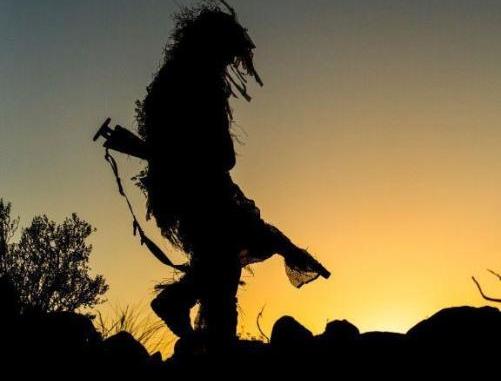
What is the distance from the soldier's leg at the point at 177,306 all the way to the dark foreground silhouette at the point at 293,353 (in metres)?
0.21

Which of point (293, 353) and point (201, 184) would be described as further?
point (201, 184)

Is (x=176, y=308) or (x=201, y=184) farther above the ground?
(x=201, y=184)

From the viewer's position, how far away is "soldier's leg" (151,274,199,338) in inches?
182

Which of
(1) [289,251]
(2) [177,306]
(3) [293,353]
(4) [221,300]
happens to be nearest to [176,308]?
(2) [177,306]

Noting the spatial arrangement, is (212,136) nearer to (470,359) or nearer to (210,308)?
(210,308)

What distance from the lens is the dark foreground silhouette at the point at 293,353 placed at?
3.82 metres

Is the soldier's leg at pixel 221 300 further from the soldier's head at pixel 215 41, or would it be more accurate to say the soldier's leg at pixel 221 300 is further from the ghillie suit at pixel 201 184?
the soldier's head at pixel 215 41

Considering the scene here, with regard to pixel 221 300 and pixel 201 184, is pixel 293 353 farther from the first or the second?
pixel 201 184

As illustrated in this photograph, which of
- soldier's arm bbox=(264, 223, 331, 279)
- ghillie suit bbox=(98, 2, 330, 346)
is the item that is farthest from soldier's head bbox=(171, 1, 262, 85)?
soldier's arm bbox=(264, 223, 331, 279)

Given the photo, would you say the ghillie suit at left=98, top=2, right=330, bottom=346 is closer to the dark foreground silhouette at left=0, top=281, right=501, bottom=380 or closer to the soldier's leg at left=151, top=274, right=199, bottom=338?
the soldier's leg at left=151, top=274, right=199, bottom=338

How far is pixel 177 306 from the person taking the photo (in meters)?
4.64

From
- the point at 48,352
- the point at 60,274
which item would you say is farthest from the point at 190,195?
the point at 60,274

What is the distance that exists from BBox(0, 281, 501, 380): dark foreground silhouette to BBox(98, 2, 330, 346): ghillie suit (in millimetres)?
358

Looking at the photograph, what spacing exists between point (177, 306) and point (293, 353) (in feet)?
3.36
